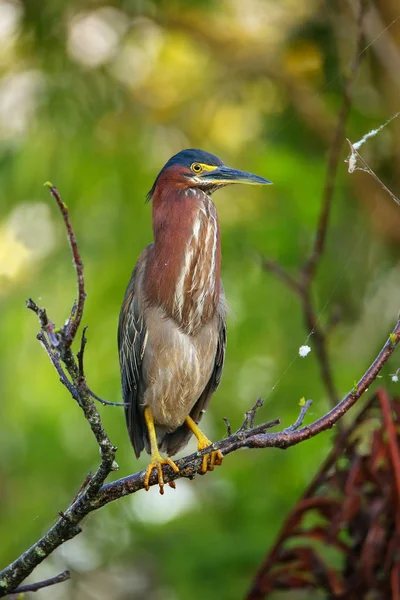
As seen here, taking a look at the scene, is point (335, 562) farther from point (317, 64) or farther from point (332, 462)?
point (317, 64)

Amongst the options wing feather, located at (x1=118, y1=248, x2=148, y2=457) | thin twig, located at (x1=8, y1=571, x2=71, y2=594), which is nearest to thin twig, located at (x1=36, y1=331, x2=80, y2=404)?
thin twig, located at (x1=8, y1=571, x2=71, y2=594)

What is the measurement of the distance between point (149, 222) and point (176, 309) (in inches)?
115

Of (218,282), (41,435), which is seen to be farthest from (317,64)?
(218,282)

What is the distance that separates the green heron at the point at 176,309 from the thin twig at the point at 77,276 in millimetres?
1236

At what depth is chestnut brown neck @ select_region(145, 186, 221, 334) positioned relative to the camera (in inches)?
131

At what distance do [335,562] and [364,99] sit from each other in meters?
3.91

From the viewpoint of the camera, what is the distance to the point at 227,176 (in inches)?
135

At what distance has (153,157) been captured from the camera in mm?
7051

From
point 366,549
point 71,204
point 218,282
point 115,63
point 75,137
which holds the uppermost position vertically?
point 115,63

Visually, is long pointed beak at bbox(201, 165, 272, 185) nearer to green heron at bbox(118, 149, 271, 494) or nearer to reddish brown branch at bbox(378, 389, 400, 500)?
green heron at bbox(118, 149, 271, 494)

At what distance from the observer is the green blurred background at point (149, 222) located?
5.65m

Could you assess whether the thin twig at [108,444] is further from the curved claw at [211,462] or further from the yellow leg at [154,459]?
the curved claw at [211,462]

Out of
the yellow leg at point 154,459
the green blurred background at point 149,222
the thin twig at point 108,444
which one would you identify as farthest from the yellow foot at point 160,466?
the green blurred background at point 149,222

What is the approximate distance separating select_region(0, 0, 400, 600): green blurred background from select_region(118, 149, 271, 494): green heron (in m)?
1.48
